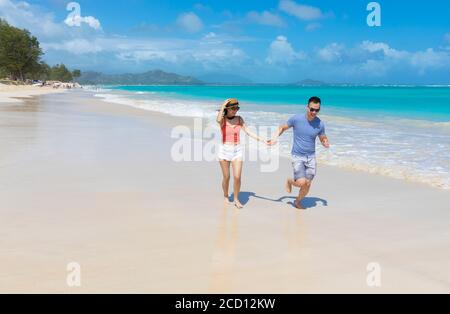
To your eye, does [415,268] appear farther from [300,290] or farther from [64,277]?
[64,277]

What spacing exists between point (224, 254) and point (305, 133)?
2590mm

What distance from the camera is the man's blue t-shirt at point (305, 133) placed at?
6.69 m

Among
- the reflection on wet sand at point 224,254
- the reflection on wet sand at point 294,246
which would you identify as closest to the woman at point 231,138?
the reflection on wet sand at point 224,254

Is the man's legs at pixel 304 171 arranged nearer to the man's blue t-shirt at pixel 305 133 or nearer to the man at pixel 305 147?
the man at pixel 305 147

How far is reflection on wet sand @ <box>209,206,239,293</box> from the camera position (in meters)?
4.12

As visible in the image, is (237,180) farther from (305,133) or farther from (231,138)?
(305,133)

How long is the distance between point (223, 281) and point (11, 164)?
7049 mm

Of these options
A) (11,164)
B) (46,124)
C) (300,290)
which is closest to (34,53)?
(46,124)

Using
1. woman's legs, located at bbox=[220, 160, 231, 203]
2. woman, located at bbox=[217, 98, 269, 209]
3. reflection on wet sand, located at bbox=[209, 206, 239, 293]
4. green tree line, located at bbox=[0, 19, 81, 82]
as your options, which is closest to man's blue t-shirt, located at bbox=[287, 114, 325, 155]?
woman, located at bbox=[217, 98, 269, 209]

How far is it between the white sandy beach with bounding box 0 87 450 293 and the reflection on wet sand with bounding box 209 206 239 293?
12 millimetres

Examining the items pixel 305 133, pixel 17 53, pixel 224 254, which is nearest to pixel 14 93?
pixel 305 133

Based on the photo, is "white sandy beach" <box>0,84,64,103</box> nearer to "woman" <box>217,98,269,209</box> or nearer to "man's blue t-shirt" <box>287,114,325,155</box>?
"woman" <box>217,98,269,209</box>
